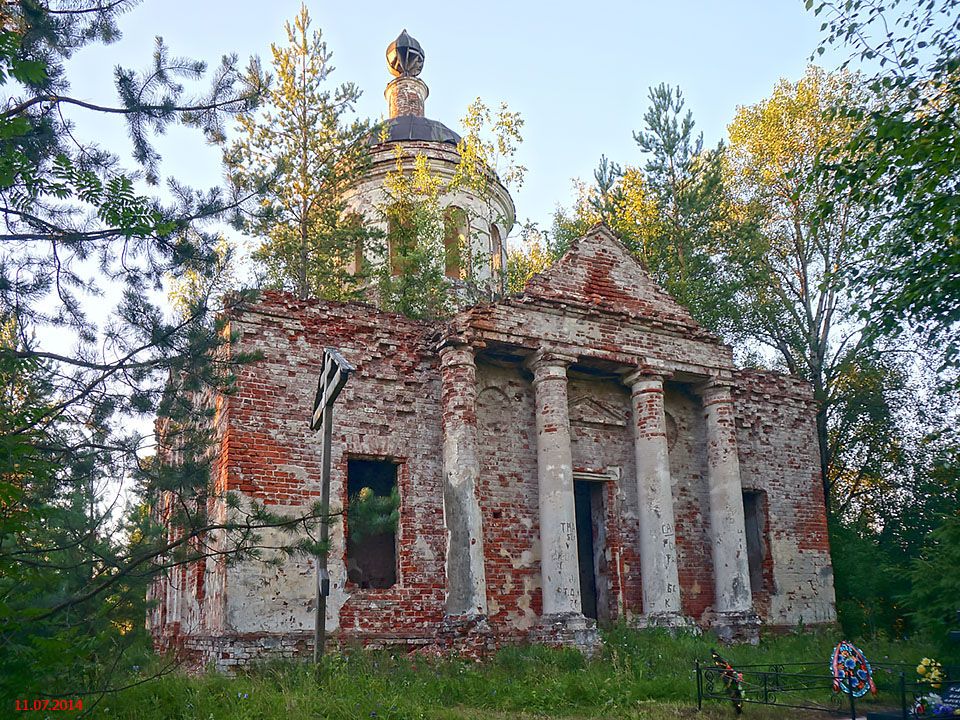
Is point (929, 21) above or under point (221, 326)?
above

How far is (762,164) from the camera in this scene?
70.9ft

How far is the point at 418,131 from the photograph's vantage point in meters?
22.1

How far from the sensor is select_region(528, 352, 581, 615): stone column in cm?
1248

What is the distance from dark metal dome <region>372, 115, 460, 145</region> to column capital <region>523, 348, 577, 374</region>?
32.6 feet

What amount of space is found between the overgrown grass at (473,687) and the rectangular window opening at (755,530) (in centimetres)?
291

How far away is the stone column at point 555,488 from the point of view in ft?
41.0

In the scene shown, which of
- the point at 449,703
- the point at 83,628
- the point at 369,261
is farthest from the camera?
the point at 369,261

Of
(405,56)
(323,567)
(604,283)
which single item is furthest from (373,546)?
(405,56)

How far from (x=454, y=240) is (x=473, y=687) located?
12.6 metres

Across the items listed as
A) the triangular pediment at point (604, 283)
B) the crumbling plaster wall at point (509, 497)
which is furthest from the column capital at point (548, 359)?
the triangular pediment at point (604, 283)

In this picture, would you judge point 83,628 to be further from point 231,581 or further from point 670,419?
point 670,419

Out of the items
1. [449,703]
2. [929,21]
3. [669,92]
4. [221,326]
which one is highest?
[669,92]

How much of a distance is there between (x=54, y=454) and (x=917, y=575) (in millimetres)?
11113

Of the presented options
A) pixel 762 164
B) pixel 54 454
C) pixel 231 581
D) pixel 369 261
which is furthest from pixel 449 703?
pixel 762 164
